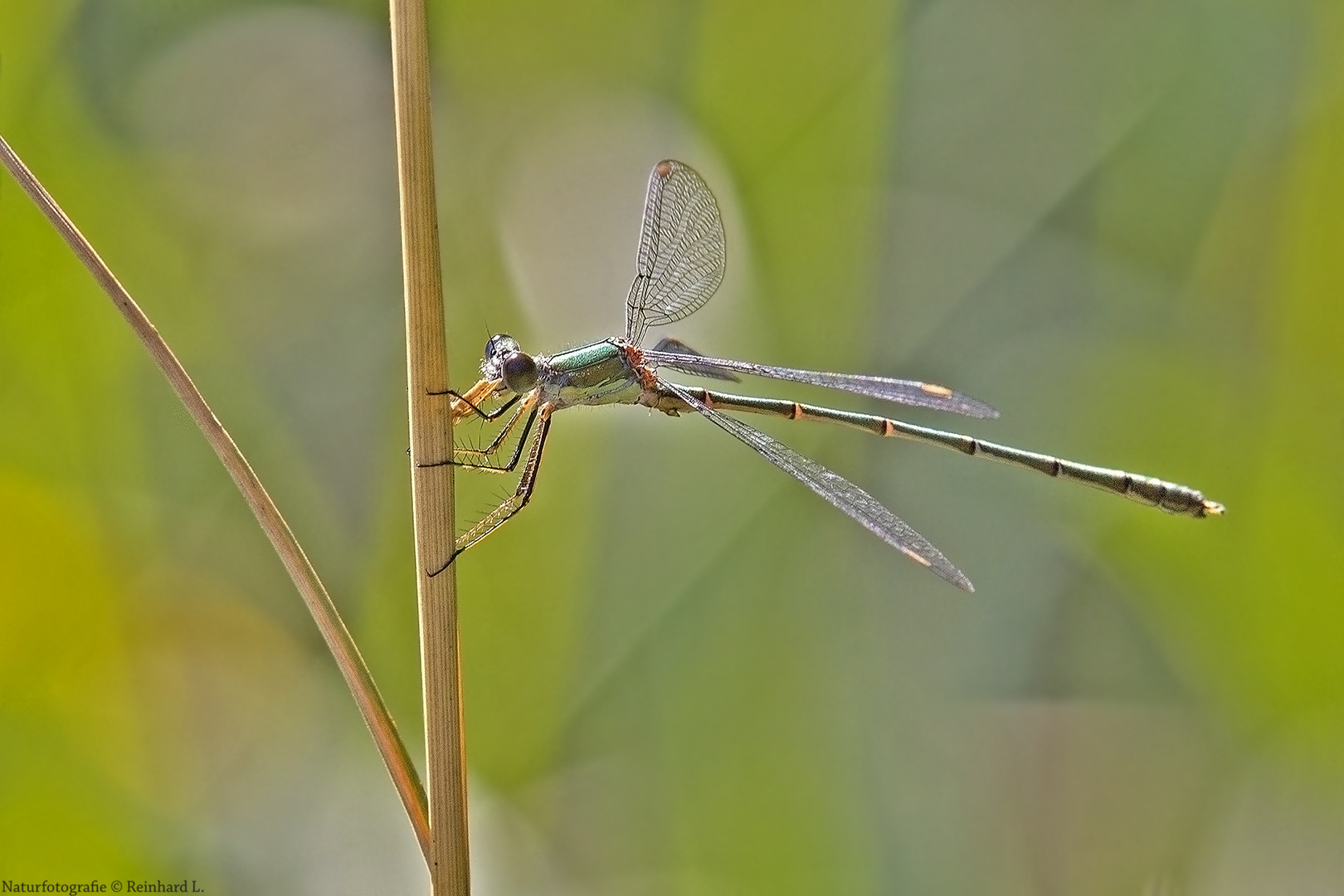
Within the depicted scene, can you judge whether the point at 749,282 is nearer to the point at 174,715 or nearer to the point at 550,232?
the point at 550,232

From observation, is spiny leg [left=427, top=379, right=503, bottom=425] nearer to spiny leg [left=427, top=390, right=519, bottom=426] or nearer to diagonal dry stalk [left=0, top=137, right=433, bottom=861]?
spiny leg [left=427, top=390, right=519, bottom=426]

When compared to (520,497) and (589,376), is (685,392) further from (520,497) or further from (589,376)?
(520,497)

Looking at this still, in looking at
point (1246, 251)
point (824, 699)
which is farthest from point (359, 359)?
point (1246, 251)

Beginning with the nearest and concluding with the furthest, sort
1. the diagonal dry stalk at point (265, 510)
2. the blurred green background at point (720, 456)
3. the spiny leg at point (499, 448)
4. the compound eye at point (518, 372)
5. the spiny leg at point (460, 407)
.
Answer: the diagonal dry stalk at point (265, 510), the spiny leg at point (460, 407), the spiny leg at point (499, 448), the compound eye at point (518, 372), the blurred green background at point (720, 456)

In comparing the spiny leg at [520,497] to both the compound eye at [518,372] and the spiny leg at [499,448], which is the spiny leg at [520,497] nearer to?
the spiny leg at [499,448]

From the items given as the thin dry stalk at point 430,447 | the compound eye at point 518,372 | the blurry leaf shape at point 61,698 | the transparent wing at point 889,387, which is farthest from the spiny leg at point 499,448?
the blurry leaf shape at point 61,698

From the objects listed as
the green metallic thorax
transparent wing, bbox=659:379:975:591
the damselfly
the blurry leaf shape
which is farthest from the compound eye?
the blurry leaf shape

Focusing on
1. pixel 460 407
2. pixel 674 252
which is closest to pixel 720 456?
pixel 674 252
